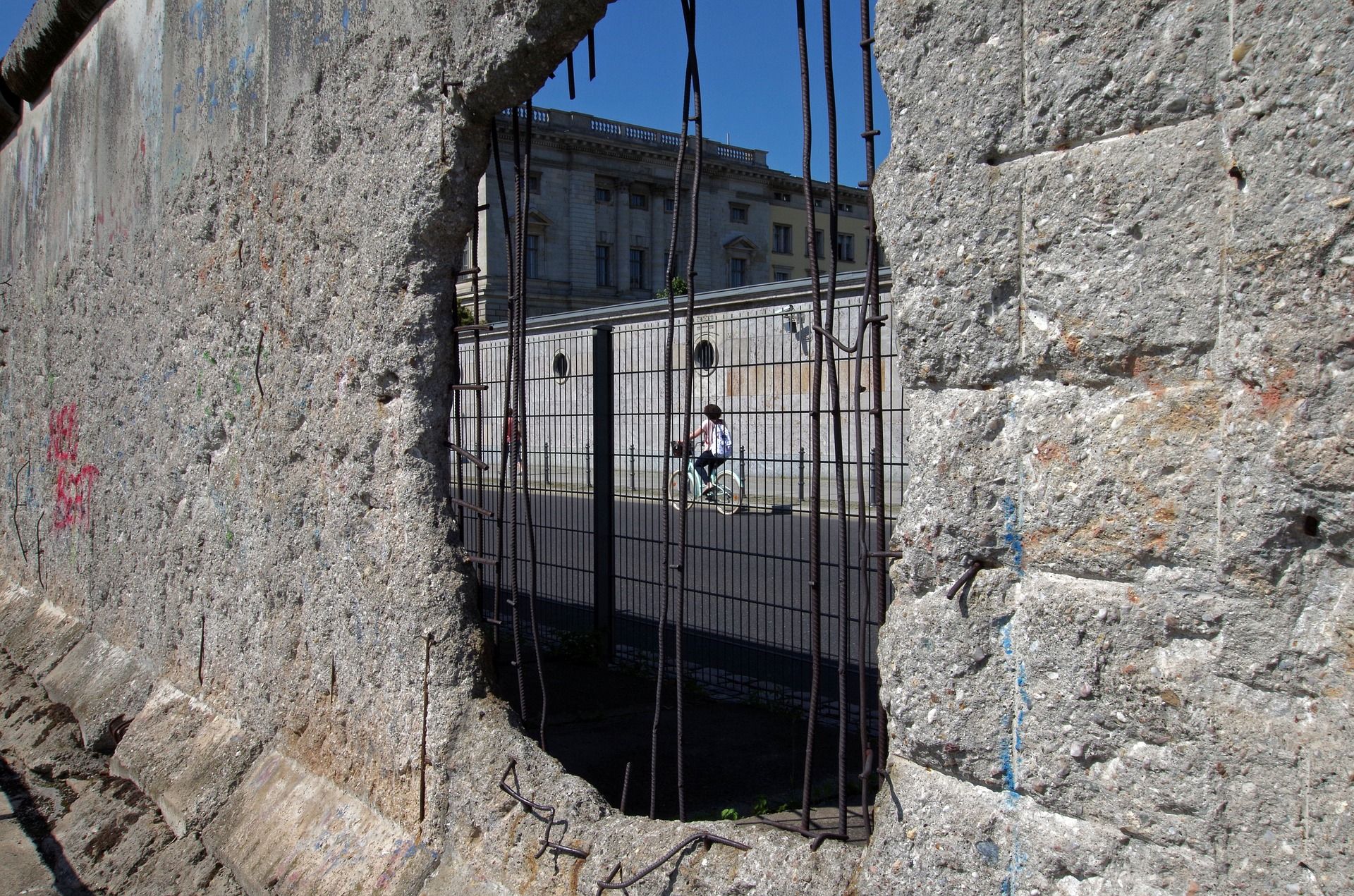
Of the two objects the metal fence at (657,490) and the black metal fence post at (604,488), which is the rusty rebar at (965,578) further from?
the black metal fence post at (604,488)

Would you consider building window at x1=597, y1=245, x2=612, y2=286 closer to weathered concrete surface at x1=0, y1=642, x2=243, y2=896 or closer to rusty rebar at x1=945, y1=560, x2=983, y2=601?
weathered concrete surface at x1=0, y1=642, x2=243, y2=896

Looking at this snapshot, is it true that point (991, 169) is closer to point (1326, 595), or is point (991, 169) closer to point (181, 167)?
point (1326, 595)

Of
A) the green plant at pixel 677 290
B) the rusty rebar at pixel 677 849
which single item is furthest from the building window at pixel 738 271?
the rusty rebar at pixel 677 849

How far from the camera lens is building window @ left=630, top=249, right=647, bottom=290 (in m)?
48.6

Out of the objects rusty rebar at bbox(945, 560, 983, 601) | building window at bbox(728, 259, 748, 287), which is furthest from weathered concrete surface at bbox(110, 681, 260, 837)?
building window at bbox(728, 259, 748, 287)

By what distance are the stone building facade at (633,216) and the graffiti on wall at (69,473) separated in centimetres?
3649

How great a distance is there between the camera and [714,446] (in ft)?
24.0

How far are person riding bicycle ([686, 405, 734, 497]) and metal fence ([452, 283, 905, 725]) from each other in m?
0.10

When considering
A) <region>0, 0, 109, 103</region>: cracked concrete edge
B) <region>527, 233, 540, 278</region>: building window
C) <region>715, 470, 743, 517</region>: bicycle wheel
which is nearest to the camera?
<region>0, 0, 109, 103</region>: cracked concrete edge

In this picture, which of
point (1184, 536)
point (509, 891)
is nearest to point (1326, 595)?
point (1184, 536)

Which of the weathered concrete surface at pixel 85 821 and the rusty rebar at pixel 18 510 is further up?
the rusty rebar at pixel 18 510

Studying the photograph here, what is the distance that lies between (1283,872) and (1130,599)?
40 centimetres

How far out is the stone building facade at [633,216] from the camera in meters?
44.7

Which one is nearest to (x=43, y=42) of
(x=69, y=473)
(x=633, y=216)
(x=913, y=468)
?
(x=69, y=473)
